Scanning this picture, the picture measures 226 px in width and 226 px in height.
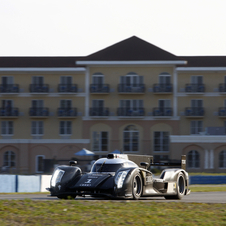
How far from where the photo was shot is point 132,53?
5669 centimetres

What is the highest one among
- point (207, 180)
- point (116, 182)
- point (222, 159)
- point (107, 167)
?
point (107, 167)

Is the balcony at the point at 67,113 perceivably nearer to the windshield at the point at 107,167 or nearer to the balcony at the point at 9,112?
the balcony at the point at 9,112

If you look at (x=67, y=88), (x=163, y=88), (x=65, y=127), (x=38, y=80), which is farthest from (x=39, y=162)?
(x=163, y=88)

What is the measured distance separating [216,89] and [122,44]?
12815 mm

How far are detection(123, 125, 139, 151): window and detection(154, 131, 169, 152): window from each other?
226 cm

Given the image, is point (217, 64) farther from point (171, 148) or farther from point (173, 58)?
point (171, 148)

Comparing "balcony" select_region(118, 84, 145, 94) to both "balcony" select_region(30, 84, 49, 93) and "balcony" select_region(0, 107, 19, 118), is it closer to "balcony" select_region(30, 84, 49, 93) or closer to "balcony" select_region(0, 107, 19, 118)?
"balcony" select_region(30, 84, 49, 93)

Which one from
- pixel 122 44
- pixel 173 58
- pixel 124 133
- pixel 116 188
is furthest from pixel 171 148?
pixel 116 188

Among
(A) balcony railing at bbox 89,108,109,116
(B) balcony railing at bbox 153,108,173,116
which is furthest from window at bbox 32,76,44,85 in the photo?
(B) balcony railing at bbox 153,108,173,116

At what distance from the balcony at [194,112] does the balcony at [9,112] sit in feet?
67.2

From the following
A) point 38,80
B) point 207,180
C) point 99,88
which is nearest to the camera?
point 207,180

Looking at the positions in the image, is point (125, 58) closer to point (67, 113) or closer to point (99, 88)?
point (99, 88)

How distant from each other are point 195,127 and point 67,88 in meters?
16.1

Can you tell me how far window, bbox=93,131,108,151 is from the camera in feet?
183
